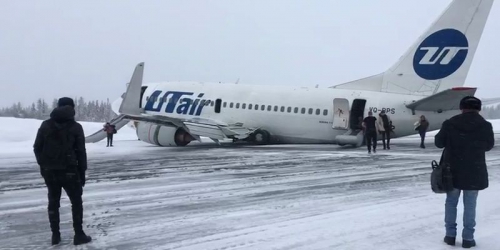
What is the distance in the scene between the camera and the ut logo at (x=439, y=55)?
1845cm

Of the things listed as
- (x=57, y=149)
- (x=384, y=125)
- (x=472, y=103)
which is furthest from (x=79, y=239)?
(x=384, y=125)

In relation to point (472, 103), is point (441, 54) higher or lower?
higher

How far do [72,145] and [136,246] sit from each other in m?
1.36

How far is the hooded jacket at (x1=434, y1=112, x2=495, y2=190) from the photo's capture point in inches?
203

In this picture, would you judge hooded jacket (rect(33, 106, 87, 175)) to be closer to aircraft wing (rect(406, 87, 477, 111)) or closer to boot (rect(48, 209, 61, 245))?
boot (rect(48, 209, 61, 245))

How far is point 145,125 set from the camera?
21.5m

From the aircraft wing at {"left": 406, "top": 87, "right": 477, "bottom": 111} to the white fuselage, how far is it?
0.24 metres

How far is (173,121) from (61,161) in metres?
14.4

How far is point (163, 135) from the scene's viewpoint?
21.1 metres

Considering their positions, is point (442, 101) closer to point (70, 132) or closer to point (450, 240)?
point (450, 240)

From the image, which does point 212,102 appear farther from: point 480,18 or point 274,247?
point 274,247

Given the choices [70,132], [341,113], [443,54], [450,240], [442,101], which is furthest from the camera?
[341,113]

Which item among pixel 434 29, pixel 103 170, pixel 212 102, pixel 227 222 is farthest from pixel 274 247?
pixel 212 102

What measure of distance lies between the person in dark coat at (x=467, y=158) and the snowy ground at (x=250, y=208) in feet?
1.00
